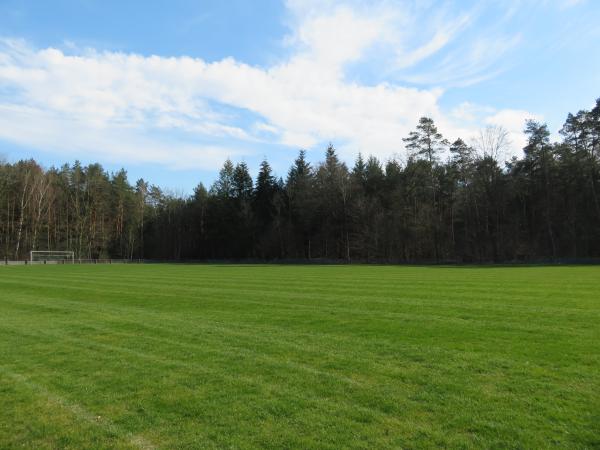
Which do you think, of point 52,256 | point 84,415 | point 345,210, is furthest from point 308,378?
point 52,256

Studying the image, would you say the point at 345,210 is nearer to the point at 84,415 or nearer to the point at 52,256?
the point at 52,256

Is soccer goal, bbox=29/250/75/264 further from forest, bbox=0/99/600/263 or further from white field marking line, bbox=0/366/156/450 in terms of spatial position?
white field marking line, bbox=0/366/156/450

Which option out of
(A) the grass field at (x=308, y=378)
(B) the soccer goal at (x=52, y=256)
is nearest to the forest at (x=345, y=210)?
(B) the soccer goal at (x=52, y=256)

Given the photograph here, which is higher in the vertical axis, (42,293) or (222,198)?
(222,198)

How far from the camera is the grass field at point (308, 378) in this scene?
17.2 feet

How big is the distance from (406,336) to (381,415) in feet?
16.3

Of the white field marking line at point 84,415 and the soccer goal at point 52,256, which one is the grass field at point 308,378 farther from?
the soccer goal at point 52,256

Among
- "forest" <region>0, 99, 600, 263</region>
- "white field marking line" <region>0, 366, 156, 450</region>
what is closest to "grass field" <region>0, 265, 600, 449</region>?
"white field marking line" <region>0, 366, 156, 450</region>

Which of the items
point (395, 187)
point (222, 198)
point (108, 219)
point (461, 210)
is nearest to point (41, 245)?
point (108, 219)

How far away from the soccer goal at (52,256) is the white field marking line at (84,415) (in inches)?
3096

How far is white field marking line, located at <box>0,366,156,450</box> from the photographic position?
202 inches

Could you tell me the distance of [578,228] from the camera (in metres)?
57.7

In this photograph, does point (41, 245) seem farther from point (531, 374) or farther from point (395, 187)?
point (531, 374)

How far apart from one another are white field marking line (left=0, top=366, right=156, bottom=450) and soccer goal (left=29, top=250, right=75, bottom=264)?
78.6 metres
